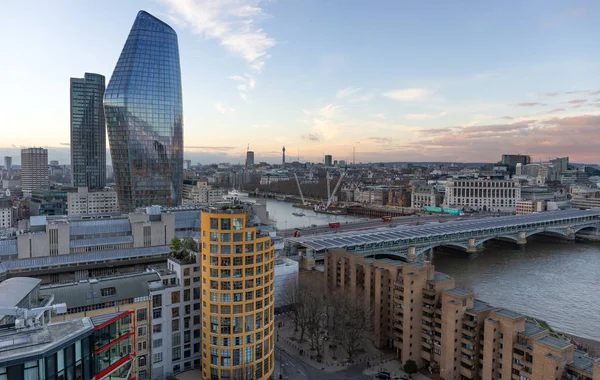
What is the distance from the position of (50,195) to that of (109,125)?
77.8ft

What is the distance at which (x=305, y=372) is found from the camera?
49.5 ft

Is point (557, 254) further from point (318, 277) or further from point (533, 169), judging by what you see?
point (533, 169)

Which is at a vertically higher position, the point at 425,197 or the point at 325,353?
the point at 425,197

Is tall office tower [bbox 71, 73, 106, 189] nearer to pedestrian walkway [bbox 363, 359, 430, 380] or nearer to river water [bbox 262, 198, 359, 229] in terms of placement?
river water [bbox 262, 198, 359, 229]

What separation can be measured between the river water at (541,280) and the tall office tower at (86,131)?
71553mm

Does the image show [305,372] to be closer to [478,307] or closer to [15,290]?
[478,307]

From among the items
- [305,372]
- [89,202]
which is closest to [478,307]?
[305,372]

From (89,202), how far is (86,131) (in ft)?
110

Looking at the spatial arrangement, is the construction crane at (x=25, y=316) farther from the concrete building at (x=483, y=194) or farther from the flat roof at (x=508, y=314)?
the concrete building at (x=483, y=194)

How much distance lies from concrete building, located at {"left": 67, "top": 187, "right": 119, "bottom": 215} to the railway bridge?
3367 cm

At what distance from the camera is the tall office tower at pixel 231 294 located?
1338 centimetres

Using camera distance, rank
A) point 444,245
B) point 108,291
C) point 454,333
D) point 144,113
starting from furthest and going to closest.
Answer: point 144,113 < point 444,245 < point 454,333 < point 108,291

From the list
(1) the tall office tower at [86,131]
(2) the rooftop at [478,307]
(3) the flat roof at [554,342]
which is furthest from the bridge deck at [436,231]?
(1) the tall office tower at [86,131]

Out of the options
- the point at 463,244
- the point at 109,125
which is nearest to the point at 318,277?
the point at 463,244
